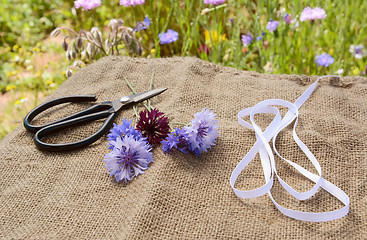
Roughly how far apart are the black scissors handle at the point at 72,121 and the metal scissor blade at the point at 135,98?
2 cm

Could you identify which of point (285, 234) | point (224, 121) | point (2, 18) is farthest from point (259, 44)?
point (2, 18)

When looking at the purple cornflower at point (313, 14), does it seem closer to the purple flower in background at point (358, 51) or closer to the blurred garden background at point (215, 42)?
the blurred garden background at point (215, 42)

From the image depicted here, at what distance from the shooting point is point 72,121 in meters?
0.83

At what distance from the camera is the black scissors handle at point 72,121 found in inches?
31.4

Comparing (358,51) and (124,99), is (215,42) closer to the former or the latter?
(358,51)

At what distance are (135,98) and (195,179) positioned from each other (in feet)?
0.90

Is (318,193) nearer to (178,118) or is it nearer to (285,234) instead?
(285,234)

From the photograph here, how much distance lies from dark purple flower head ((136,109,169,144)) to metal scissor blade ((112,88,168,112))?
0.11 m

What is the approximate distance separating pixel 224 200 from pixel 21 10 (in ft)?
6.38

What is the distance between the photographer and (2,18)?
80.4 inches

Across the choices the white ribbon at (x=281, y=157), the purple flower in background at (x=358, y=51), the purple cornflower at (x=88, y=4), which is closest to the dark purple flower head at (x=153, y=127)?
the white ribbon at (x=281, y=157)

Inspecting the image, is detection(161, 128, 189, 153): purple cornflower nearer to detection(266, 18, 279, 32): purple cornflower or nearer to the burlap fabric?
the burlap fabric

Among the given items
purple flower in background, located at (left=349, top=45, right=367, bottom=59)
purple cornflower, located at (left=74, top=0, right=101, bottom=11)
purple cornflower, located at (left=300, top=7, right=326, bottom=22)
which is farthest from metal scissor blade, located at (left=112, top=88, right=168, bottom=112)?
purple flower in background, located at (left=349, top=45, right=367, bottom=59)

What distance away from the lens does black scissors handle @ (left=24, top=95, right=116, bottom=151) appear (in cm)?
80
